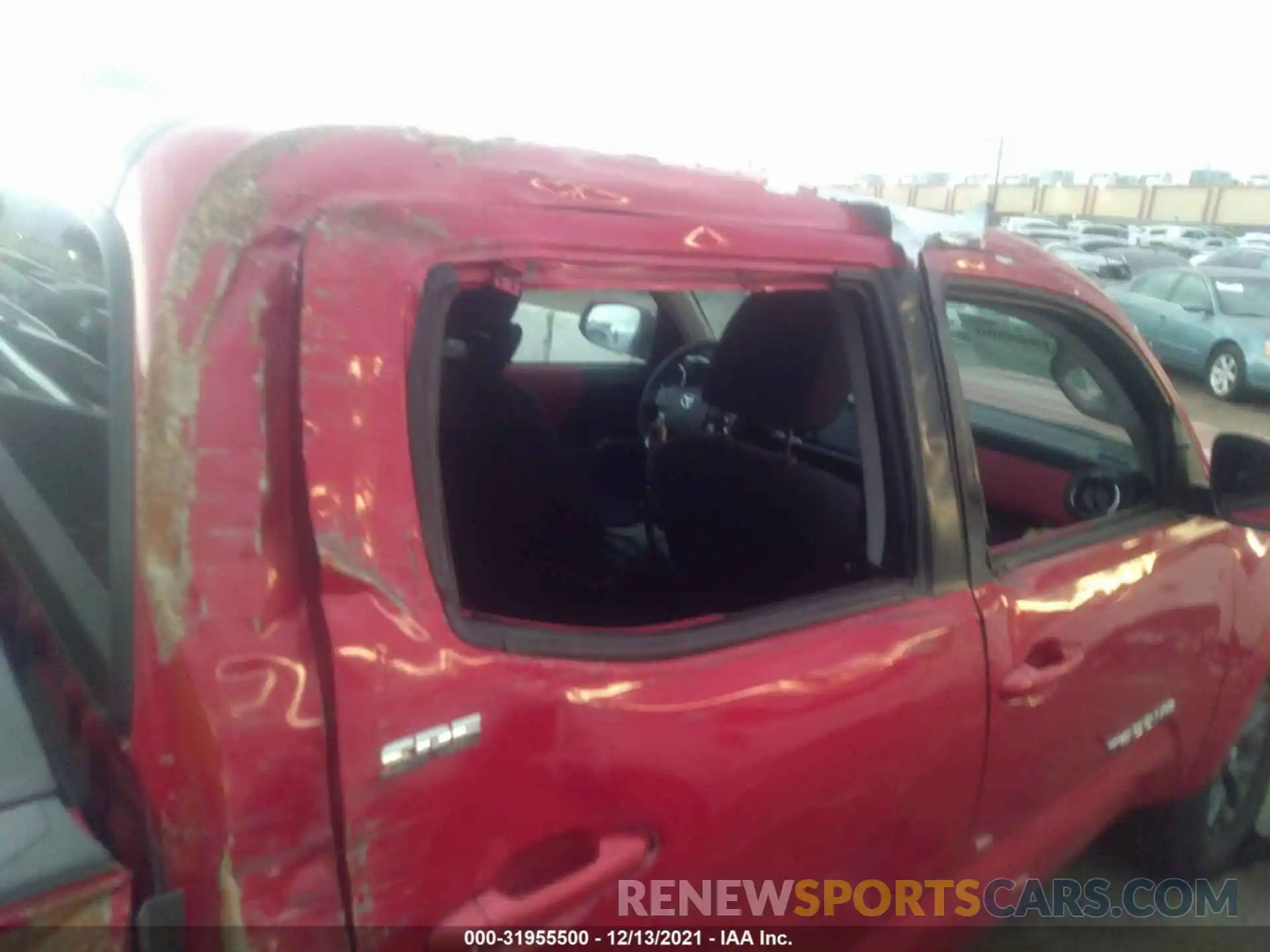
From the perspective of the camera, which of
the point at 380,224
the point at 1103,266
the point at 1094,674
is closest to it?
the point at 380,224

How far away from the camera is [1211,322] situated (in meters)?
11.5

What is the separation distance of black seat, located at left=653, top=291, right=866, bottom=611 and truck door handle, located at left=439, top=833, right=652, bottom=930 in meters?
0.72

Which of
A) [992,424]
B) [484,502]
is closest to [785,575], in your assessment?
[484,502]

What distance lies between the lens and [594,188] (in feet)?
4.21

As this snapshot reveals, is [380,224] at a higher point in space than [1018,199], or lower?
lower

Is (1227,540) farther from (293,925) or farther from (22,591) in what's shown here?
(22,591)

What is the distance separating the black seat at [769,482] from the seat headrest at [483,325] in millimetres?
486

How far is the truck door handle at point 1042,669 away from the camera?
1.66 m

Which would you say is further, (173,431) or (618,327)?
(618,327)

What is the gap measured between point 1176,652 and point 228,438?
2.00m

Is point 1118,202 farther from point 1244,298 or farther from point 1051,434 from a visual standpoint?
point 1051,434

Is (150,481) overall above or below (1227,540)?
above

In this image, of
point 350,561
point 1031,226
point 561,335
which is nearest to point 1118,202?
point 1031,226

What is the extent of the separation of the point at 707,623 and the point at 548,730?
348mm
